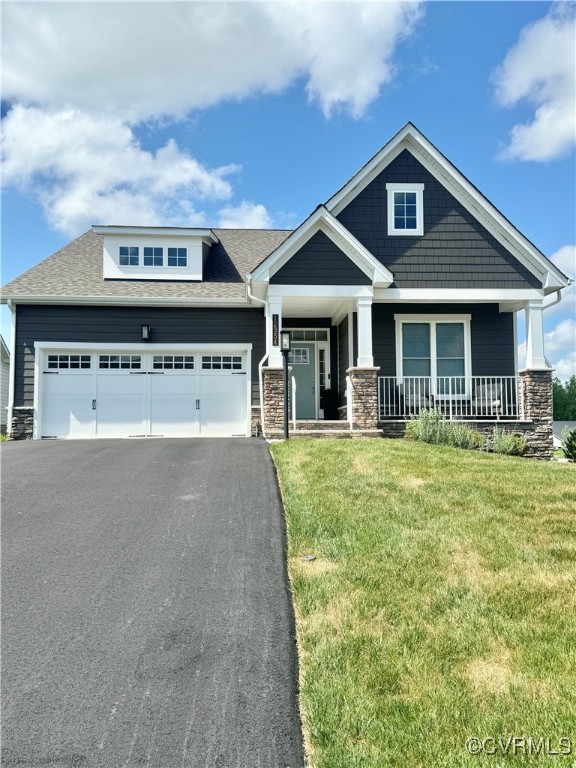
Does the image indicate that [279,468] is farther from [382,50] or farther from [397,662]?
[382,50]

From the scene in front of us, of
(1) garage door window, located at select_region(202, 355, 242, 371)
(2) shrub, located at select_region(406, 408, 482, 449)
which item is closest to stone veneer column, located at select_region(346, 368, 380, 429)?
(2) shrub, located at select_region(406, 408, 482, 449)

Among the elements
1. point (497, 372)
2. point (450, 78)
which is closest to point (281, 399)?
point (497, 372)

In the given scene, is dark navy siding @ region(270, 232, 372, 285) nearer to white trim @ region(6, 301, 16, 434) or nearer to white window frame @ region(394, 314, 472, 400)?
white window frame @ region(394, 314, 472, 400)

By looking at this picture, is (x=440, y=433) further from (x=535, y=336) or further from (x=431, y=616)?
(x=431, y=616)

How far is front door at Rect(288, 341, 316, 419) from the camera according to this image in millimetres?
15992

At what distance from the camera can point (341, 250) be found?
12.9 m

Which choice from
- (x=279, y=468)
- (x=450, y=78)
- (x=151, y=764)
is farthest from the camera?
(x=450, y=78)

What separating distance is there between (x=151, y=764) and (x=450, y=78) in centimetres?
1346

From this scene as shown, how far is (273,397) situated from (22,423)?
21.5 ft

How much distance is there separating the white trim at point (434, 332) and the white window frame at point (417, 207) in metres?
2.09

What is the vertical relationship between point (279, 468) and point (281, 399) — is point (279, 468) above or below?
below

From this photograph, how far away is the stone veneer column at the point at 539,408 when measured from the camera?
1338 cm

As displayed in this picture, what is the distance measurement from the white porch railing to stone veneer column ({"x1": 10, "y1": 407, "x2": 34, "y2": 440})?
868 centimetres

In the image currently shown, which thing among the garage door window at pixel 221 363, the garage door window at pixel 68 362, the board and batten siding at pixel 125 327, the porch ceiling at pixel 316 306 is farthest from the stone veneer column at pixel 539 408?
the garage door window at pixel 68 362
